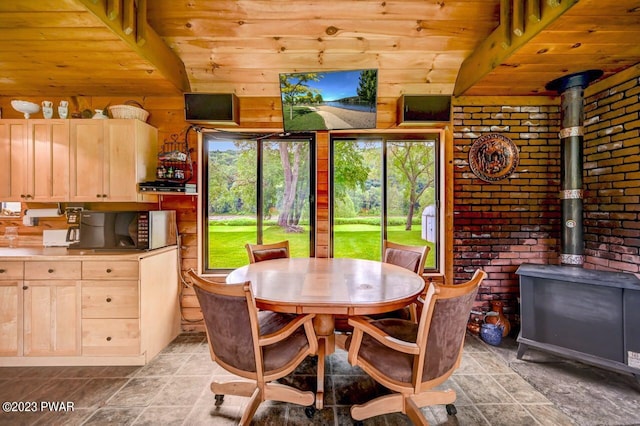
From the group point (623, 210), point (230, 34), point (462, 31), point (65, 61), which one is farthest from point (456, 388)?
point (65, 61)

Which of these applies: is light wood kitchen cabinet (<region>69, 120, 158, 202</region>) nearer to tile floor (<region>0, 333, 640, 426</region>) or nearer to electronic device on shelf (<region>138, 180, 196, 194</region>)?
electronic device on shelf (<region>138, 180, 196, 194</region>)

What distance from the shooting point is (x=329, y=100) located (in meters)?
2.79

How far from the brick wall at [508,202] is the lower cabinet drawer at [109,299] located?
3.10 m

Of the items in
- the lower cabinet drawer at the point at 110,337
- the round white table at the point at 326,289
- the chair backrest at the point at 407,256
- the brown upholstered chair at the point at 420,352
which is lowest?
the lower cabinet drawer at the point at 110,337

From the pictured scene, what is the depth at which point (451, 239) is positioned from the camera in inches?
119

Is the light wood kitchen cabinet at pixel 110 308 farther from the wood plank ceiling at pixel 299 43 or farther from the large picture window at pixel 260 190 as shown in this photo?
the wood plank ceiling at pixel 299 43

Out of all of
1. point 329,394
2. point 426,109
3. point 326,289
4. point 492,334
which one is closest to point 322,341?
point 329,394

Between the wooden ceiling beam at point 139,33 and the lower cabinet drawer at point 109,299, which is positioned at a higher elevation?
the wooden ceiling beam at point 139,33

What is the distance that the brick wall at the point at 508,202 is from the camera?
2.97 metres

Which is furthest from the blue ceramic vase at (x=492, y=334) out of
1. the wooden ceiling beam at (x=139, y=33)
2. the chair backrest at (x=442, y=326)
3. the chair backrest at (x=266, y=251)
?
the wooden ceiling beam at (x=139, y=33)

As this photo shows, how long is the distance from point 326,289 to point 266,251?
3.68 feet

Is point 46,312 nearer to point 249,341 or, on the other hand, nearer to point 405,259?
point 249,341

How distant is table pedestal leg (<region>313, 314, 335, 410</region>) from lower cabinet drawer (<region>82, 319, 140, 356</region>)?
5.10 ft

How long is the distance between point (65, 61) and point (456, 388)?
393 cm
